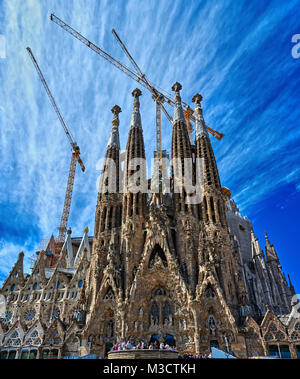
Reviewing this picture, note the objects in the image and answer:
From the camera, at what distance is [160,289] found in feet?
112

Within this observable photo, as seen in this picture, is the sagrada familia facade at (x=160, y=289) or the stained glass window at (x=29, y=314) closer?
→ the sagrada familia facade at (x=160, y=289)

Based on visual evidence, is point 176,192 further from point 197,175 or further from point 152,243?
point 152,243

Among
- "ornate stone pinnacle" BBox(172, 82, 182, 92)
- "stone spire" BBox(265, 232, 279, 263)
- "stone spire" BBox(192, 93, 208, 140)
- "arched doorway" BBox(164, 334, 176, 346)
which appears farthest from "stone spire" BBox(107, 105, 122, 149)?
"stone spire" BBox(265, 232, 279, 263)

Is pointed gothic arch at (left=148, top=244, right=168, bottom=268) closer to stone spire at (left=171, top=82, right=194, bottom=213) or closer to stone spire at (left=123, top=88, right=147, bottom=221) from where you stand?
stone spire at (left=123, top=88, right=147, bottom=221)

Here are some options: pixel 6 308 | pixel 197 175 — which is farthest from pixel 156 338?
pixel 6 308

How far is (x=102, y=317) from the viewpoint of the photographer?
31.9 meters

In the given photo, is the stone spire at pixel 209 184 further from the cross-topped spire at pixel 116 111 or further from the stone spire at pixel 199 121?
the cross-topped spire at pixel 116 111

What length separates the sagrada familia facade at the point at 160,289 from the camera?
28.9 metres

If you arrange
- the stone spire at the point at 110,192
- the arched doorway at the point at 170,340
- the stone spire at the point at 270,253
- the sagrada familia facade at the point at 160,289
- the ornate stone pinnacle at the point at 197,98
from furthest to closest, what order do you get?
the ornate stone pinnacle at the point at 197,98, the stone spire at the point at 270,253, the stone spire at the point at 110,192, the arched doorway at the point at 170,340, the sagrada familia facade at the point at 160,289

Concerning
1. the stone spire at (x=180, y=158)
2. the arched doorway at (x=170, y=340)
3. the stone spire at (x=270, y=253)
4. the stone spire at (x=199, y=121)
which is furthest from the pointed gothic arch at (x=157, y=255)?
the stone spire at (x=270, y=253)

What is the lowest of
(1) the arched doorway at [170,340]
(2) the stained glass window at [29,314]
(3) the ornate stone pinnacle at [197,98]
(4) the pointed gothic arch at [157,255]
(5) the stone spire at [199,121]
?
(1) the arched doorway at [170,340]

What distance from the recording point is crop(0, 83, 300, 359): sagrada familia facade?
28859 mm

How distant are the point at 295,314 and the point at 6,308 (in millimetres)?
42899

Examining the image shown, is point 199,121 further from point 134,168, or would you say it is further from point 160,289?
point 160,289
